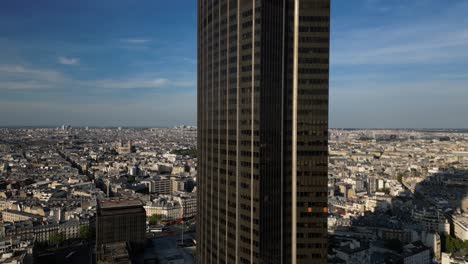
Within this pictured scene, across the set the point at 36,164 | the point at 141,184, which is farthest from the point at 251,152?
the point at 36,164

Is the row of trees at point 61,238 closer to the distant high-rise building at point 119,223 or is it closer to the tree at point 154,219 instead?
the distant high-rise building at point 119,223

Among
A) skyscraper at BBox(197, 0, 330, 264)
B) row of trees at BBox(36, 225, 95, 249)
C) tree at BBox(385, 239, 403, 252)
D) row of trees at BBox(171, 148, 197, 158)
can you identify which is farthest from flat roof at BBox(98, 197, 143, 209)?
row of trees at BBox(171, 148, 197, 158)

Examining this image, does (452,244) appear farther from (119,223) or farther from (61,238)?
(61,238)

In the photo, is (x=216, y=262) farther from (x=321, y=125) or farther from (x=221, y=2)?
(x=221, y=2)

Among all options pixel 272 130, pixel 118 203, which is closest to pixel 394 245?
pixel 272 130

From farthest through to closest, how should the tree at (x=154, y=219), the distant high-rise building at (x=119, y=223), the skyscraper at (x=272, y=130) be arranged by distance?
the tree at (x=154, y=219)
the distant high-rise building at (x=119, y=223)
the skyscraper at (x=272, y=130)

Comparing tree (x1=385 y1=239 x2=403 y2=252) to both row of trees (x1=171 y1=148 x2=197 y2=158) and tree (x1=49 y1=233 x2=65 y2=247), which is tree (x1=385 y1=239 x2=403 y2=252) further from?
row of trees (x1=171 y1=148 x2=197 y2=158)

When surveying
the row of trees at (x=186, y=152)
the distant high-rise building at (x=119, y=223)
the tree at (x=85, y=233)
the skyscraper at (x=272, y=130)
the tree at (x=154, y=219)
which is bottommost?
the tree at (x=154, y=219)

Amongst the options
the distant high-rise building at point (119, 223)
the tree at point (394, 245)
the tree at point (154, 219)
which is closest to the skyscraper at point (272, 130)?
the distant high-rise building at point (119, 223)
